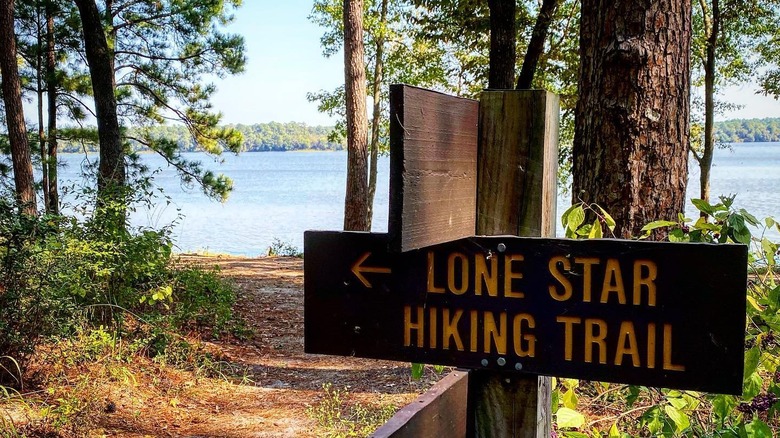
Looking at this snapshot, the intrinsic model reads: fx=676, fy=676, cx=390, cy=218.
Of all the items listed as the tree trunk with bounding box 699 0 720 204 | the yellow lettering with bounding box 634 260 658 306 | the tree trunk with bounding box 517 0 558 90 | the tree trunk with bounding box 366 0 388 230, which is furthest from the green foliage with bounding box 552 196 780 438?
the tree trunk with bounding box 366 0 388 230

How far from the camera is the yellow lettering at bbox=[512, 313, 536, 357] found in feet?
4.28

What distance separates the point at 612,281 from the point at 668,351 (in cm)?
16

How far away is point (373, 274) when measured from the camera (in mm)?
1419

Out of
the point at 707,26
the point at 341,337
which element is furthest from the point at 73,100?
the point at 341,337

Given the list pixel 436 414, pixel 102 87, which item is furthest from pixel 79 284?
pixel 102 87

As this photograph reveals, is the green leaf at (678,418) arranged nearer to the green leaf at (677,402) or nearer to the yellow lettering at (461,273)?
the green leaf at (677,402)

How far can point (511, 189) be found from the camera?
142 cm

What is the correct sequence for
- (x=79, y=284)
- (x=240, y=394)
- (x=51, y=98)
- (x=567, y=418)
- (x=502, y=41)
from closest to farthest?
(x=567, y=418), (x=79, y=284), (x=240, y=394), (x=502, y=41), (x=51, y=98)

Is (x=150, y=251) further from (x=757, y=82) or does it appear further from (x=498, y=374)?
(x=757, y=82)

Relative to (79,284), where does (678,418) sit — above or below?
above

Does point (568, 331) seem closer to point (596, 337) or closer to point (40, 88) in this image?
point (596, 337)

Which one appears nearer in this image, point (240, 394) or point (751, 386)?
point (751, 386)

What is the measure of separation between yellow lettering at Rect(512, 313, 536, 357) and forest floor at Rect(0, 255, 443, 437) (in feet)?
11.2

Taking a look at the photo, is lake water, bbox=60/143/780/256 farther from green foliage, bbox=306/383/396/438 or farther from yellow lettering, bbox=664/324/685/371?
yellow lettering, bbox=664/324/685/371
